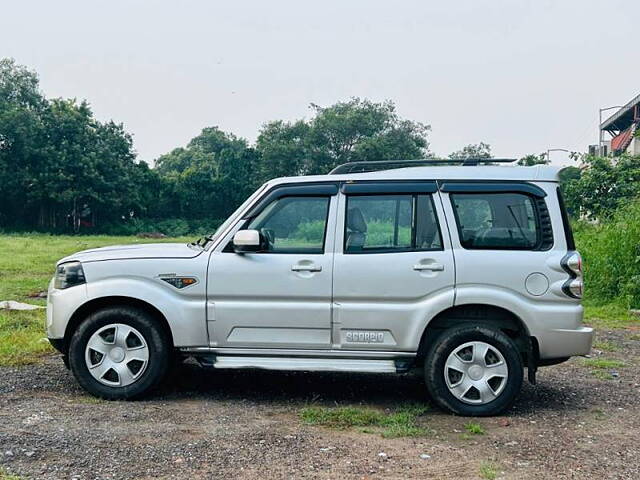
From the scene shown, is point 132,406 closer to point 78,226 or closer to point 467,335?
Result: point 467,335

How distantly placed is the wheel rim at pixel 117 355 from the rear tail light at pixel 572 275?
3.41 m

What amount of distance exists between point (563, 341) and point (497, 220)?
42.8 inches

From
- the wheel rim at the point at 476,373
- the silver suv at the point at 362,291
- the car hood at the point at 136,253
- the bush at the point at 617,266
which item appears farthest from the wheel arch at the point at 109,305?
the bush at the point at 617,266

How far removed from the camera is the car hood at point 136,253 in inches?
235

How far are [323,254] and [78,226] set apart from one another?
43755 mm

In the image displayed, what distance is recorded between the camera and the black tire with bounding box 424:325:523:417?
563cm

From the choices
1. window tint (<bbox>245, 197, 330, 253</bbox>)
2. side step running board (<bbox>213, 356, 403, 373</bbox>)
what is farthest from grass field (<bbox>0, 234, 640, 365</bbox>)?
window tint (<bbox>245, 197, 330, 253</bbox>)

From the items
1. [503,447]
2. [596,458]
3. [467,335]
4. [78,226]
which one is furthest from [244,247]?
[78,226]

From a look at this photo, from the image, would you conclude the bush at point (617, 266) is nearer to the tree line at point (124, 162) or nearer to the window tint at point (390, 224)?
the window tint at point (390, 224)

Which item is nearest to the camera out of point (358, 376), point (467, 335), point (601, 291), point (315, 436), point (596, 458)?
point (596, 458)

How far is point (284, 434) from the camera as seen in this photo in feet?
16.7

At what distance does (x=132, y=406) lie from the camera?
5.73m

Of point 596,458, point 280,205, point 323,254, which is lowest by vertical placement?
point 596,458

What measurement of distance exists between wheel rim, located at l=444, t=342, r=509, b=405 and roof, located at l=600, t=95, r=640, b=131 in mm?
38720
